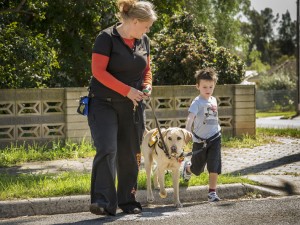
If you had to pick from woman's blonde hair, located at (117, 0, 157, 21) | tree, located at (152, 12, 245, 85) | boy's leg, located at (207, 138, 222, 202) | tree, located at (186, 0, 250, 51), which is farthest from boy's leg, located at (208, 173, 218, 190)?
tree, located at (186, 0, 250, 51)

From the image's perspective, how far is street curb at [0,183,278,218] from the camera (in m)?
6.87

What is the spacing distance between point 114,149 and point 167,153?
0.95 metres

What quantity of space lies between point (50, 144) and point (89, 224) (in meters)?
6.36

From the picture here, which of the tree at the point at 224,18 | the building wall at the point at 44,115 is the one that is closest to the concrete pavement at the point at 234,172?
→ the building wall at the point at 44,115

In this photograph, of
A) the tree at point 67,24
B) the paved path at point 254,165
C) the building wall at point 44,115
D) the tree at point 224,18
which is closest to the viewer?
the paved path at point 254,165

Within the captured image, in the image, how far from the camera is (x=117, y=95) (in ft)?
20.6

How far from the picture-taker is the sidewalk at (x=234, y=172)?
6.97 m

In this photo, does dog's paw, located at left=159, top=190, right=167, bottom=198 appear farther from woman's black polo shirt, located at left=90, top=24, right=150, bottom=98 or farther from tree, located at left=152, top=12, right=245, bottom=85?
tree, located at left=152, top=12, right=245, bottom=85

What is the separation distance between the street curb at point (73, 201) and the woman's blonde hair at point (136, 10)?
2090 millimetres

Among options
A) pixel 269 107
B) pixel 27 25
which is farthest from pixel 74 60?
pixel 269 107

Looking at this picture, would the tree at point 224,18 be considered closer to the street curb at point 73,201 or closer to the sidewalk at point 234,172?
the sidewalk at point 234,172

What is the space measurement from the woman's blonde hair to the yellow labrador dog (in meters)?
1.44

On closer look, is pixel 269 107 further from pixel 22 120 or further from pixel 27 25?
pixel 22 120

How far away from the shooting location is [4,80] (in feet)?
45.2
